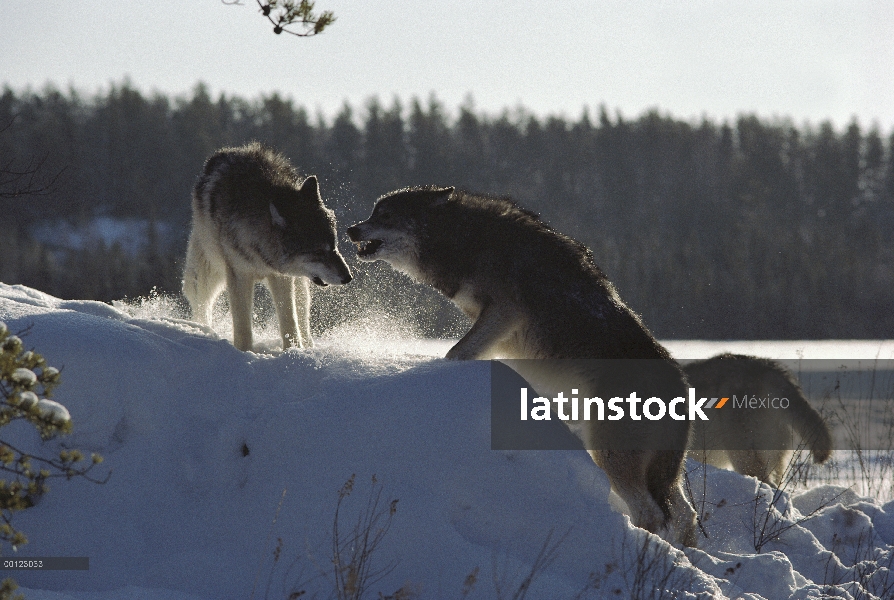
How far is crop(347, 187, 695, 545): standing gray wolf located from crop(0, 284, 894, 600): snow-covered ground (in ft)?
1.43

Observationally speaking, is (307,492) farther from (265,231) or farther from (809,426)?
(809,426)

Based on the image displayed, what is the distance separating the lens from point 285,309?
727cm

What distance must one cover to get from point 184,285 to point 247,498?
3974 millimetres

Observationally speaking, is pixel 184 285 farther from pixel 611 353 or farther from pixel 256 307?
pixel 256 307

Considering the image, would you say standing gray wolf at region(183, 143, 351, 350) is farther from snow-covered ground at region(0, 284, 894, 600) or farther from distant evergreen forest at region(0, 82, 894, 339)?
distant evergreen forest at region(0, 82, 894, 339)

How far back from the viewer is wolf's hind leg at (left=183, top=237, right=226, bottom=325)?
8.02 m

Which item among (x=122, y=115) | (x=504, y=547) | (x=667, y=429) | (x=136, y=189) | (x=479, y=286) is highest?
(x=122, y=115)

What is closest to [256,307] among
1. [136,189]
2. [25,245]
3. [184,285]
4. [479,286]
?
[184,285]

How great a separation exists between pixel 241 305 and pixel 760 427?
546 cm

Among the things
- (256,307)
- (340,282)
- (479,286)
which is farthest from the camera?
(256,307)

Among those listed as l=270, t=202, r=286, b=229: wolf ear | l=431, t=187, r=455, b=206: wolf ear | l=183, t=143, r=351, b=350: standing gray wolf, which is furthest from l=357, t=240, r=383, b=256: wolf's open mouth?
l=270, t=202, r=286, b=229: wolf ear

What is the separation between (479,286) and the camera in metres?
6.06

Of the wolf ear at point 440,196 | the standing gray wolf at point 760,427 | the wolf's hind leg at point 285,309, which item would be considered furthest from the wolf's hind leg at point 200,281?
the standing gray wolf at point 760,427
